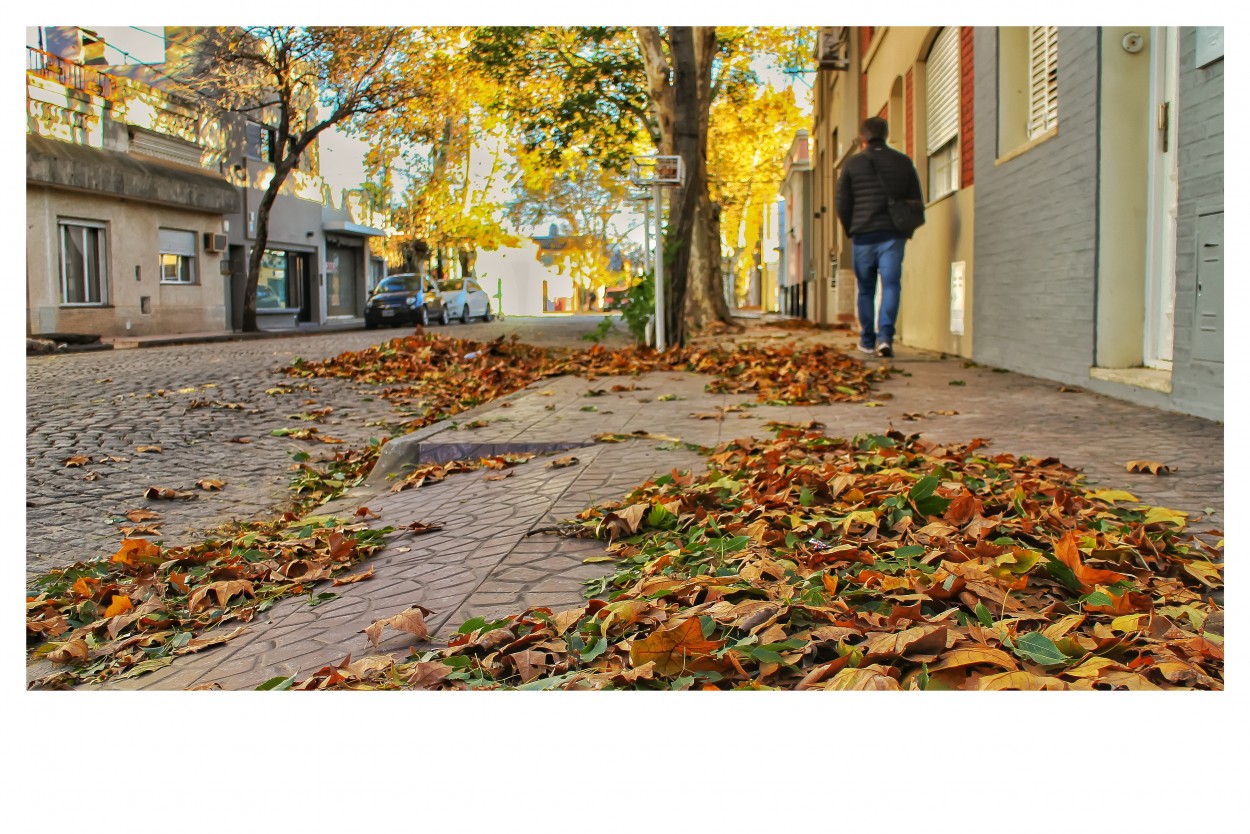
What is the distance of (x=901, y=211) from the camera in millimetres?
10656

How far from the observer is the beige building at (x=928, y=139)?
1146 centimetres

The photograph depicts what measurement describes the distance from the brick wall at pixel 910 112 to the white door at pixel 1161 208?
7.70 meters

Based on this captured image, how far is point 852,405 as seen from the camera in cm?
709

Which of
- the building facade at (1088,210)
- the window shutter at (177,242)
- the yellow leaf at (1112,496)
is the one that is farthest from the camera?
the window shutter at (177,242)

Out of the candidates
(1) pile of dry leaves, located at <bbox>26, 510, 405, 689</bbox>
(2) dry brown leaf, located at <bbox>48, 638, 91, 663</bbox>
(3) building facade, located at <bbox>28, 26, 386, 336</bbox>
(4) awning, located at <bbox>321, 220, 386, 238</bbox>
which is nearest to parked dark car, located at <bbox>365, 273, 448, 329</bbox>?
(3) building facade, located at <bbox>28, 26, 386, 336</bbox>

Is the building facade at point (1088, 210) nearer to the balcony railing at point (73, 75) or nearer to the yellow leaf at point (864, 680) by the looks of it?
the yellow leaf at point (864, 680)

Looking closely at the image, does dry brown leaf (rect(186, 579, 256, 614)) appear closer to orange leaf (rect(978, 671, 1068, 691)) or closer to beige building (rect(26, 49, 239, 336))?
orange leaf (rect(978, 671, 1068, 691))

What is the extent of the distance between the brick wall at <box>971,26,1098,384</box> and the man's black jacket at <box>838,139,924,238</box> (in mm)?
653

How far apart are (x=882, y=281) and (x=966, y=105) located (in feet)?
7.17

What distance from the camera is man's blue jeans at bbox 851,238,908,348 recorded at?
1072 centimetres

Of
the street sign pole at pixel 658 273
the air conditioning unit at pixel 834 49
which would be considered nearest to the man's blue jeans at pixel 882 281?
the street sign pole at pixel 658 273

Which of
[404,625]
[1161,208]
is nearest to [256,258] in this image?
[1161,208]

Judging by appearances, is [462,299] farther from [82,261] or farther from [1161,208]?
[1161,208]

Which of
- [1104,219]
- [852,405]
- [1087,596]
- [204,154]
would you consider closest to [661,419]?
[852,405]
